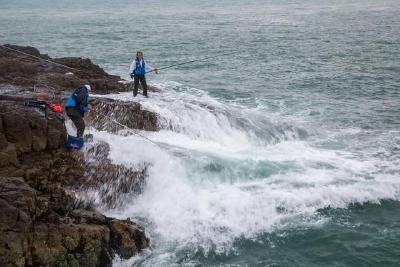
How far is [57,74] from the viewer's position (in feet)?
73.0

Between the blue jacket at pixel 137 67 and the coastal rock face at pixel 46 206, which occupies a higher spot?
the blue jacket at pixel 137 67

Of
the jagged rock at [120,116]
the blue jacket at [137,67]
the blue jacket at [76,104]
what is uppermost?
the blue jacket at [137,67]

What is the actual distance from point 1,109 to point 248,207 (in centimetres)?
780

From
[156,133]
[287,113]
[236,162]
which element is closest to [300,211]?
[236,162]

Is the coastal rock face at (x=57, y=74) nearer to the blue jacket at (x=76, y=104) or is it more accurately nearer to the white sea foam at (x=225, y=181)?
the white sea foam at (x=225, y=181)

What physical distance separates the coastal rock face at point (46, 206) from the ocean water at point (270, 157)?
80 centimetres

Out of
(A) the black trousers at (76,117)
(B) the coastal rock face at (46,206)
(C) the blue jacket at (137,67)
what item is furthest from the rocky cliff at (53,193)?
(C) the blue jacket at (137,67)

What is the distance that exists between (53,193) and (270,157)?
9.23m

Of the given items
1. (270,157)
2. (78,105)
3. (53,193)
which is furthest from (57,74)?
(53,193)

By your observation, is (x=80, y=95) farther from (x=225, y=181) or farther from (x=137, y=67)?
(x=137, y=67)

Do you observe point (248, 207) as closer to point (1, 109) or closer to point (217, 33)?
point (1, 109)

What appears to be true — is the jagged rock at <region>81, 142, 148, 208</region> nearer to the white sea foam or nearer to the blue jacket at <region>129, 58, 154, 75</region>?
the white sea foam

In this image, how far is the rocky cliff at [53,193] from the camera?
1081 centimetres

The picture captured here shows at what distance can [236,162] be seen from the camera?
1812 cm
